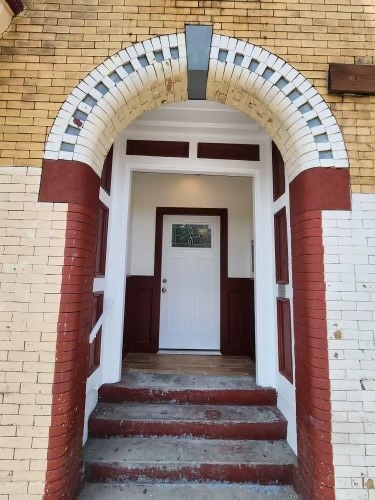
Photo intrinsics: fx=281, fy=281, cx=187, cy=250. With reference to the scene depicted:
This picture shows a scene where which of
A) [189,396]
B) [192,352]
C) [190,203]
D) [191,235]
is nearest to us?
[189,396]

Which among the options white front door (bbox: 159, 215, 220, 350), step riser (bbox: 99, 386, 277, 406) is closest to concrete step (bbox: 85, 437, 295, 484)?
step riser (bbox: 99, 386, 277, 406)

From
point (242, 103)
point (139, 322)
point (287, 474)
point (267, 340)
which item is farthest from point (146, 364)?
point (242, 103)

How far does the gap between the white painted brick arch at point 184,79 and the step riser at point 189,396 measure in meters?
1.94

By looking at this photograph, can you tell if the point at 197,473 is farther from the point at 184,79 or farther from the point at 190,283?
the point at 184,79

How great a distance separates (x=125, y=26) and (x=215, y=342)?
3683mm

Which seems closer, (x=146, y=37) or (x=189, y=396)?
(x=146, y=37)

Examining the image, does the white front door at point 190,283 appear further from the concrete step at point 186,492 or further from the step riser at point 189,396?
the concrete step at point 186,492

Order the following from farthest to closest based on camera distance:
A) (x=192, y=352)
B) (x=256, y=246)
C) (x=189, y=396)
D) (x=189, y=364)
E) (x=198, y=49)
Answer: (x=192, y=352)
(x=189, y=364)
(x=256, y=246)
(x=189, y=396)
(x=198, y=49)

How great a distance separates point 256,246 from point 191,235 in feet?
5.27

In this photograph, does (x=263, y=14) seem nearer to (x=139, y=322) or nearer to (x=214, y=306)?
(x=214, y=306)

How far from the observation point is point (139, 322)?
159 inches

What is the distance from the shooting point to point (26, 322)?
1.68 meters

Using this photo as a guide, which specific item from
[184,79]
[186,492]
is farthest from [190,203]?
[186,492]

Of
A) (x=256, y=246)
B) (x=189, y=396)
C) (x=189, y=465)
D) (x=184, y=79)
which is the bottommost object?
(x=189, y=465)
